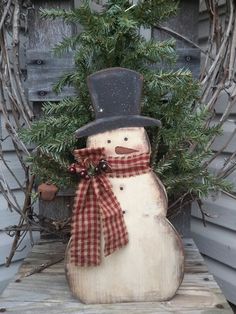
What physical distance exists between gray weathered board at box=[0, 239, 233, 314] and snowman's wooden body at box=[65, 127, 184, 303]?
3 centimetres

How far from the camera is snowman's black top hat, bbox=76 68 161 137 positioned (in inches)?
38.9

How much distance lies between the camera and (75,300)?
3.36 feet

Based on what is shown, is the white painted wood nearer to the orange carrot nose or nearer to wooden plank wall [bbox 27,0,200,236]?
wooden plank wall [bbox 27,0,200,236]

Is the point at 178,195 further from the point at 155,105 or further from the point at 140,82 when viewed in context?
the point at 140,82

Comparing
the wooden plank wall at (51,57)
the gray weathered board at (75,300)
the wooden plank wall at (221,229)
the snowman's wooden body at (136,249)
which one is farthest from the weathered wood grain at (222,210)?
the snowman's wooden body at (136,249)

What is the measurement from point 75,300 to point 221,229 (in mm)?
876

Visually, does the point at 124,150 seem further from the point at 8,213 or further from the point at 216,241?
the point at 216,241

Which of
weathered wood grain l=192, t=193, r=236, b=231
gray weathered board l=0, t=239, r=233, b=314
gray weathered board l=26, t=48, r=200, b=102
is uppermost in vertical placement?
gray weathered board l=26, t=48, r=200, b=102

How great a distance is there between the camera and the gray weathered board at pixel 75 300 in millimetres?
969

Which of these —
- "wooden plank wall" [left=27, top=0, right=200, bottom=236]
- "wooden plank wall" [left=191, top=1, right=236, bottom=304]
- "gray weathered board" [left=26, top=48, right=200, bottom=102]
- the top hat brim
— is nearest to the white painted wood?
"wooden plank wall" [left=191, top=1, right=236, bottom=304]

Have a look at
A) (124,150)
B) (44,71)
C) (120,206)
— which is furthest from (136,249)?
(44,71)

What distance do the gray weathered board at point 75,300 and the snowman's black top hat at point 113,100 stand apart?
0.41m

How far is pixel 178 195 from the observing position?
4.36 ft

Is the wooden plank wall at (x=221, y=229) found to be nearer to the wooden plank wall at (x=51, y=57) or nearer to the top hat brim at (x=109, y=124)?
the wooden plank wall at (x=51, y=57)
